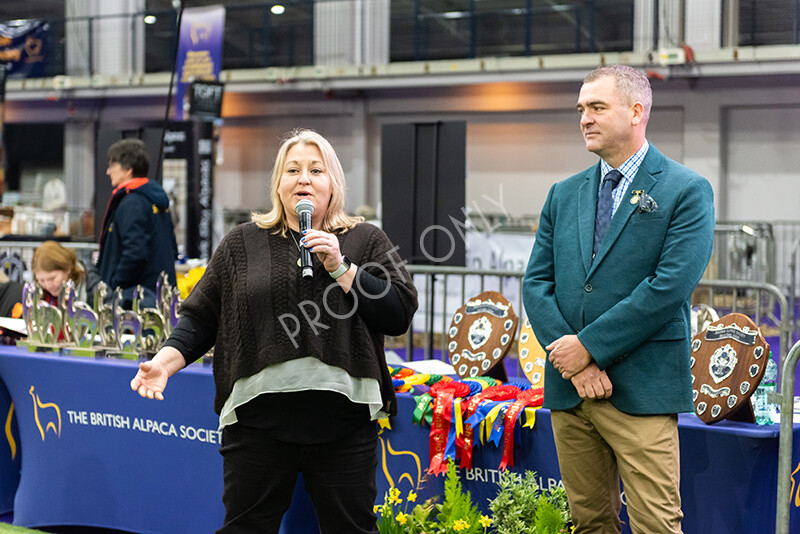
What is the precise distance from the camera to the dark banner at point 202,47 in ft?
38.4

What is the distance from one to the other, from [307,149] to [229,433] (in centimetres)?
77

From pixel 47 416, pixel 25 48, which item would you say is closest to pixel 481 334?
pixel 47 416

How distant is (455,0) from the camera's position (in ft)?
59.7

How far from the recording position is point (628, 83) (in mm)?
2381

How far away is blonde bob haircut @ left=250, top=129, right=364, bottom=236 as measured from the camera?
245cm

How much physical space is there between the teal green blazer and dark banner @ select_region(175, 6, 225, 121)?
9.79 m

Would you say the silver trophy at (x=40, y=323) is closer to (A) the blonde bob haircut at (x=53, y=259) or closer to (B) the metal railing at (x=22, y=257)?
(A) the blonde bob haircut at (x=53, y=259)

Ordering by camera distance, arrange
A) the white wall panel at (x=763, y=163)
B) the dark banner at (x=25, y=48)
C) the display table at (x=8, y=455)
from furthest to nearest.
Result: the dark banner at (x=25, y=48), the white wall panel at (x=763, y=163), the display table at (x=8, y=455)

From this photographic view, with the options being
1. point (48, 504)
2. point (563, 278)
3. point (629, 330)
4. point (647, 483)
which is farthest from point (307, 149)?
point (48, 504)

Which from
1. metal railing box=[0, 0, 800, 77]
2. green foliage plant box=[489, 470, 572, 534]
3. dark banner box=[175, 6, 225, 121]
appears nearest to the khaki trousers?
green foliage plant box=[489, 470, 572, 534]

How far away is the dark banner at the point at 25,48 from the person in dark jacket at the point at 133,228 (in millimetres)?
13989

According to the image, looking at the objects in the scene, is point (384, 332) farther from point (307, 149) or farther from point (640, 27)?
point (640, 27)

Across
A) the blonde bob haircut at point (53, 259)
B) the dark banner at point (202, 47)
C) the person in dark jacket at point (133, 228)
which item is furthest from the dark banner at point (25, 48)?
the blonde bob haircut at point (53, 259)

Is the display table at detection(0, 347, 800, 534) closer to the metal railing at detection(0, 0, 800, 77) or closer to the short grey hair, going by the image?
the short grey hair
